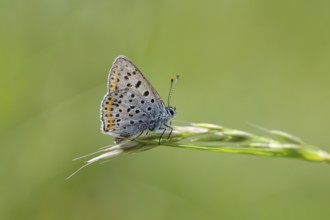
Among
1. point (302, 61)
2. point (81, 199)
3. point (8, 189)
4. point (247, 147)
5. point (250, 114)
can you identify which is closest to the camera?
point (247, 147)

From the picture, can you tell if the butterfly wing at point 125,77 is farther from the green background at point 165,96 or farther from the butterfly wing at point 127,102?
the green background at point 165,96

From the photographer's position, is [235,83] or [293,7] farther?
[293,7]

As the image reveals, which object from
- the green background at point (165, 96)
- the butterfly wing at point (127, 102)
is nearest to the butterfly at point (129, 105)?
the butterfly wing at point (127, 102)

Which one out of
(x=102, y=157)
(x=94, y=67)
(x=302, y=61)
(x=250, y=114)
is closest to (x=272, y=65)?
(x=302, y=61)

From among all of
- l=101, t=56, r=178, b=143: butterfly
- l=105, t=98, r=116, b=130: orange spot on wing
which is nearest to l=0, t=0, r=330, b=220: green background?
l=101, t=56, r=178, b=143: butterfly

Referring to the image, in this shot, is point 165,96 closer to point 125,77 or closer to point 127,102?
point 127,102

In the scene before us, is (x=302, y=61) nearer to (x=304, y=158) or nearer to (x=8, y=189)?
(x=8, y=189)
